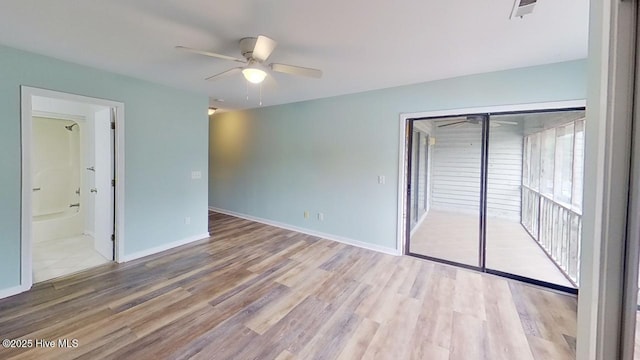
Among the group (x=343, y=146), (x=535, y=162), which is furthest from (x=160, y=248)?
(x=535, y=162)

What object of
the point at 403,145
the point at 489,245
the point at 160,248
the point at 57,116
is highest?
the point at 57,116

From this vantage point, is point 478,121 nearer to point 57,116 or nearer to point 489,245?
point 489,245

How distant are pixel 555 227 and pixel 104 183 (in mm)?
6157

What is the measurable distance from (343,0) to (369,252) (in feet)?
10.6

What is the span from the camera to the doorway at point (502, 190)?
3.09 metres

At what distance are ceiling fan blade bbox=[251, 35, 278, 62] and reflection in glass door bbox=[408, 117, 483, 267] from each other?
239 centimetres

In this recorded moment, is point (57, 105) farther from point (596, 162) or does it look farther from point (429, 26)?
point (596, 162)

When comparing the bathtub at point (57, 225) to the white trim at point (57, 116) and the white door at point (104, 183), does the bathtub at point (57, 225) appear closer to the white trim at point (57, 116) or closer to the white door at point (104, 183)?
the white door at point (104, 183)

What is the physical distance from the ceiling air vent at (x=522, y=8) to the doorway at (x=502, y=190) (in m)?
1.46

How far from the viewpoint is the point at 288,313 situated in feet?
7.82

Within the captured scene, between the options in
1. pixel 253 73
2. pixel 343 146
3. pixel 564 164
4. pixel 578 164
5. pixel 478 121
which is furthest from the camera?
pixel 343 146

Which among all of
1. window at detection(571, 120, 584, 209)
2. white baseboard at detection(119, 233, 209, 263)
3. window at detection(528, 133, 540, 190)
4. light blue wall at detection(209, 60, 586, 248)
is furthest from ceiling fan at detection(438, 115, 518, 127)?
Answer: white baseboard at detection(119, 233, 209, 263)

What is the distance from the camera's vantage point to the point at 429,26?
209 cm

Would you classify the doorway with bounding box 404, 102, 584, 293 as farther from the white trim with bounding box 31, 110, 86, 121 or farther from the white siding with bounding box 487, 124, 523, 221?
the white trim with bounding box 31, 110, 86, 121
